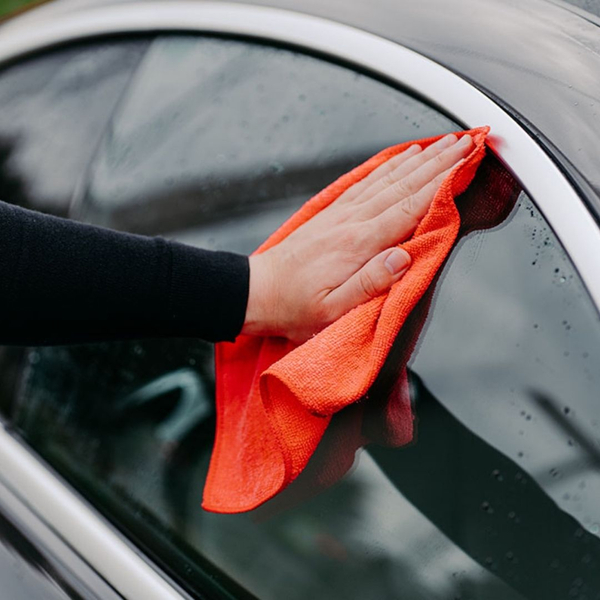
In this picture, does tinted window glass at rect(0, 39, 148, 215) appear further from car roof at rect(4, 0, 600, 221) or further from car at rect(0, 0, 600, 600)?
car roof at rect(4, 0, 600, 221)

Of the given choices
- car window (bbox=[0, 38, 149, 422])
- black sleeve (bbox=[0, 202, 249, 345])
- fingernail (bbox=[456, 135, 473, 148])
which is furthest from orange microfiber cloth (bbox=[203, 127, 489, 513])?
car window (bbox=[0, 38, 149, 422])

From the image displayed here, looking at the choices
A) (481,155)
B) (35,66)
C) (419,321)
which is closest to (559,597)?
(419,321)

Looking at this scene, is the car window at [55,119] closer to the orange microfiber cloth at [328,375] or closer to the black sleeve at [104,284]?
the black sleeve at [104,284]

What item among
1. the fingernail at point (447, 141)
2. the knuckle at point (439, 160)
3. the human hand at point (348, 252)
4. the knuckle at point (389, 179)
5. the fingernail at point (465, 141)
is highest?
the fingernail at point (465, 141)

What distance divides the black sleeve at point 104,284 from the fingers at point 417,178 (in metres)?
0.20

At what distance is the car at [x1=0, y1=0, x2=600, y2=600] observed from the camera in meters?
0.99

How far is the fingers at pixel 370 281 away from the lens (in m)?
1.11

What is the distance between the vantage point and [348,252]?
1.19 m

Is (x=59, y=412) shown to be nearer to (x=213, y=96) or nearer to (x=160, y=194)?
(x=160, y=194)

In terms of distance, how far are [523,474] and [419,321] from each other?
217mm

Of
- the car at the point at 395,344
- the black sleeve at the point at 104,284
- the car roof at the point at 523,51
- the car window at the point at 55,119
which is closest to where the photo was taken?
the car at the point at 395,344

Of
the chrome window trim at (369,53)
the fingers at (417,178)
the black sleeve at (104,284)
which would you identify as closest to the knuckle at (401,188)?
the fingers at (417,178)

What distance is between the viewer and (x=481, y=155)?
111 cm

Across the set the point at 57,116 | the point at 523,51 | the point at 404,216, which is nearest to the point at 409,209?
the point at 404,216
